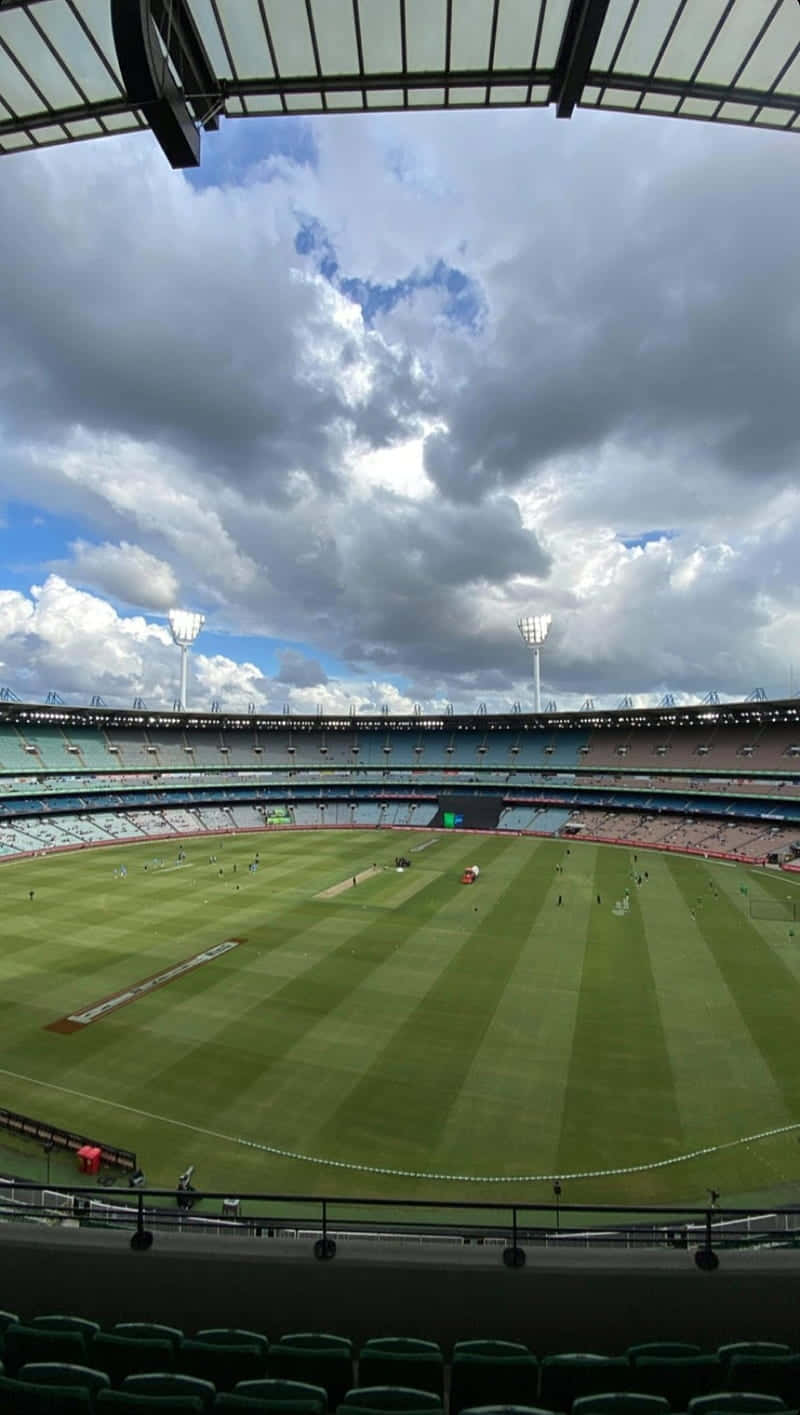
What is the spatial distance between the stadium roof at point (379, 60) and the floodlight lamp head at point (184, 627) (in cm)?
10687

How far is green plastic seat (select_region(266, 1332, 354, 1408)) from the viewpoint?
4797mm

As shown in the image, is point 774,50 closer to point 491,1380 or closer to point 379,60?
point 379,60

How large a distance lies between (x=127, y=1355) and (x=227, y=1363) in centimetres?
77

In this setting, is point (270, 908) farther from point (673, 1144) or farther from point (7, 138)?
point (7, 138)

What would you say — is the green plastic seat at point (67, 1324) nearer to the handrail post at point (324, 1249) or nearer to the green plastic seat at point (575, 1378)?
the handrail post at point (324, 1249)

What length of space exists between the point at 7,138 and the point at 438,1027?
25.9m

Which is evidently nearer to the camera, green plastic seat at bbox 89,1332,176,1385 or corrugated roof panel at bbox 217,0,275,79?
green plastic seat at bbox 89,1332,176,1385

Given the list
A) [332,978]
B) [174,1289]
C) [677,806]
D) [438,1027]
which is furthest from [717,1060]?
[677,806]

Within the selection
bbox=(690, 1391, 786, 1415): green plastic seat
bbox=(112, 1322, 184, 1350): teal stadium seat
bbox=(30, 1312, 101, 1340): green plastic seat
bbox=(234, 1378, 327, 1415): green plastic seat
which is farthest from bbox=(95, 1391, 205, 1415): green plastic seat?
bbox=(690, 1391, 786, 1415): green plastic seat

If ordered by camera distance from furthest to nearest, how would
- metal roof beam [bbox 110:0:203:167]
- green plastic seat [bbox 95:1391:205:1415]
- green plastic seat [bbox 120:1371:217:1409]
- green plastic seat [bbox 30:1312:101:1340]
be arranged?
metal roof beam [bbox 110:0:203:167]
green plastic seat [bbox 30:1312:101:1340]
green plastic seat [bbox 120:1371:217:1409]
green plastic seat [bbox 95:1391:205:1415]

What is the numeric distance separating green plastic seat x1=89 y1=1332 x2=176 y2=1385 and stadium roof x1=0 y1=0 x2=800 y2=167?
11.3m

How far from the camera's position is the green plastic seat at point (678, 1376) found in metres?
4.66

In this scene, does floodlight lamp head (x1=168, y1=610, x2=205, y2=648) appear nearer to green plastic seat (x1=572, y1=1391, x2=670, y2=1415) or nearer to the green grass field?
the green grass field

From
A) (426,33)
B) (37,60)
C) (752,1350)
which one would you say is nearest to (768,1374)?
(752,1350)
